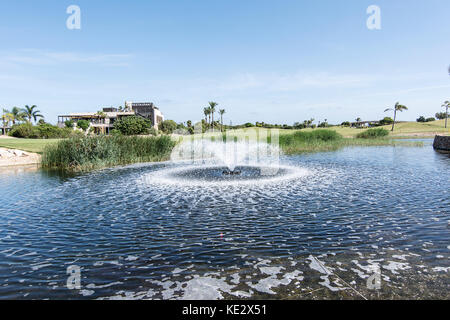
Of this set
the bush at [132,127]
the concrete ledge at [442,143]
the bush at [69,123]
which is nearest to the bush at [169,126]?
the bush at [132,127]

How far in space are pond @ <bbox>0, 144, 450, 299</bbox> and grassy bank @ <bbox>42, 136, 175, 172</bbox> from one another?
1003cm

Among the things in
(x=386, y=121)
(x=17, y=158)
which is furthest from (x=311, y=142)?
(x=386, y=121)

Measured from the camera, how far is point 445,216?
9539 millimetres

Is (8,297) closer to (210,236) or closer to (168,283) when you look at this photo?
(168,283)

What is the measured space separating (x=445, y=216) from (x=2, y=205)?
54.3 ft

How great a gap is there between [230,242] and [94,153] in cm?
2109

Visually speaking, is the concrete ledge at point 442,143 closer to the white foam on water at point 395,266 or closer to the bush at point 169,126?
the white foam on water at point 395,266

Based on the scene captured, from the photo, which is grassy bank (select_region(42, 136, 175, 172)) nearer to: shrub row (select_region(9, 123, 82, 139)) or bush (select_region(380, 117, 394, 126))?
shrub row (select_region(9, 123, 82, 139))

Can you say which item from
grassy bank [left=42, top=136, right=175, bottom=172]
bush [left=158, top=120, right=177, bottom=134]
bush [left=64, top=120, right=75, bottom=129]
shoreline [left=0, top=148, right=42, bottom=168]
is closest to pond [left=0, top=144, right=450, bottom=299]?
grassy bank [left=42, top=136, right=175, bottom=172]

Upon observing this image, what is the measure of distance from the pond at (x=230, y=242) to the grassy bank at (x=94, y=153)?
32.9 ft

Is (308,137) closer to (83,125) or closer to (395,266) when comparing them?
(395,266)

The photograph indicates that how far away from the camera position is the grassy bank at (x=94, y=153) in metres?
24.7

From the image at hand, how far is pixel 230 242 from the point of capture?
304 inches

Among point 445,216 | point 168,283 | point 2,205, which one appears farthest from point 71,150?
point 445,216
